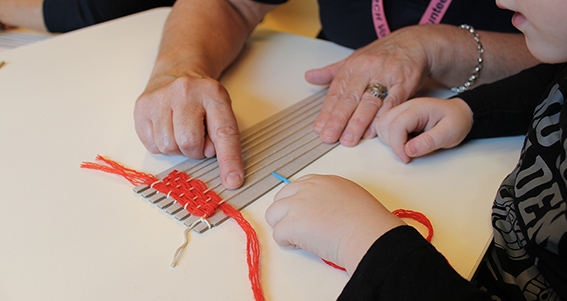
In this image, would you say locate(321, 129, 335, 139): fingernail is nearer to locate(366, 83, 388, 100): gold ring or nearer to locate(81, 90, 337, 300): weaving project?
locate(81, 90, 337, 300): weaving project

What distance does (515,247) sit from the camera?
64 cm

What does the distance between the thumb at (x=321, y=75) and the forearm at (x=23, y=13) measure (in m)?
1.03

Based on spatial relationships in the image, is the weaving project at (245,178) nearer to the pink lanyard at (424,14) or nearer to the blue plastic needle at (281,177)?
the blue plastic needle at (281,177)

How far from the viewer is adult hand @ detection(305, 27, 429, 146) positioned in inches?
34.6

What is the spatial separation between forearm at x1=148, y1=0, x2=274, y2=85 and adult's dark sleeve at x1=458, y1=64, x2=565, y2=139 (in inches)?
23.5

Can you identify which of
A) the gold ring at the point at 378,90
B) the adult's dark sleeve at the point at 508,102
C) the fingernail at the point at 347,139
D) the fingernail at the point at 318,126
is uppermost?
the adult's dark sleeve at the point at 508,102

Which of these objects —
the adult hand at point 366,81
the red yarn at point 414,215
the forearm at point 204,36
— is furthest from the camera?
the forearm at point 204,36

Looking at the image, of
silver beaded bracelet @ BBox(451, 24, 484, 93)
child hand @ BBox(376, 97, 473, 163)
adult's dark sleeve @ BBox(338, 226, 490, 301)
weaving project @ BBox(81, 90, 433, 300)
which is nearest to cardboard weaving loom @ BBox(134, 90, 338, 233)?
weaving project @ BBox(81, 90, 433, 300)

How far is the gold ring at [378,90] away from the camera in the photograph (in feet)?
3.07

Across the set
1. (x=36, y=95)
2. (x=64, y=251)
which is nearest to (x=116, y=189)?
(x=64, y=251)

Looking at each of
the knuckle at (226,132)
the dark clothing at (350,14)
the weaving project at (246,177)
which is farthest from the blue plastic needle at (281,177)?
the dark clothing at (350,14)

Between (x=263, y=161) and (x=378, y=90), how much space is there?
0.33 metres

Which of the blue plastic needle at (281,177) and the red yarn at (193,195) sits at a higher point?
the blue plastic needle at (281,177)

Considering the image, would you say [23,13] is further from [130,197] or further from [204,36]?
[130,197]
